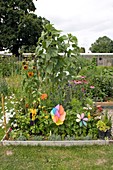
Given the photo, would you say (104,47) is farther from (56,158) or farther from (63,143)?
(56,158)

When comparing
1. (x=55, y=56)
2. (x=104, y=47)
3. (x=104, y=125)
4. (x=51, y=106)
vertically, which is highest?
(x=104, y=47)

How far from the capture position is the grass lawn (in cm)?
257

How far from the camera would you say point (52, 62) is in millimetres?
3234

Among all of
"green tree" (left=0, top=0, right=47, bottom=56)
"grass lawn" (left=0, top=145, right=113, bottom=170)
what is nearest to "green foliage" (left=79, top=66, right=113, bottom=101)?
"grass lawn" (left=0, top=145, right=113, bottom=170)

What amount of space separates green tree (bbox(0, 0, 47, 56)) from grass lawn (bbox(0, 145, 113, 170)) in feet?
60.5

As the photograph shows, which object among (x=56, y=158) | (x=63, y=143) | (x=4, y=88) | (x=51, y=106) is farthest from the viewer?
(x=4, y=88)

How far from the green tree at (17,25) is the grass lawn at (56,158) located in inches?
726

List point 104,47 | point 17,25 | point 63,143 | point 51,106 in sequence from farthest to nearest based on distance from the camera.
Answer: point 104,47
point 17,25
point 51,106
point 63,143

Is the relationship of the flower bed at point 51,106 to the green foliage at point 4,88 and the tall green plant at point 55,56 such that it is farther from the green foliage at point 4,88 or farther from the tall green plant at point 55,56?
the green foliage at point 4,88

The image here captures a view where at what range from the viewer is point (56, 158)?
2.75m

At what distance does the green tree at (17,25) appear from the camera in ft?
68.1

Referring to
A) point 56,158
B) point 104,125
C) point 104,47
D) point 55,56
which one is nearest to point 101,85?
point 104,125

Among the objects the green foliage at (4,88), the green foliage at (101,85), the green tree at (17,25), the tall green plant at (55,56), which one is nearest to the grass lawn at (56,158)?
the tall green plant at (55,56)

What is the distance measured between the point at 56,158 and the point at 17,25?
20.4 meters
